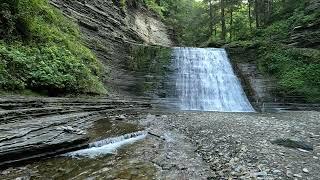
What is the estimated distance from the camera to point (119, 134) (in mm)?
10930

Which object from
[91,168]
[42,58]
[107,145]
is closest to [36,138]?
[91,168]

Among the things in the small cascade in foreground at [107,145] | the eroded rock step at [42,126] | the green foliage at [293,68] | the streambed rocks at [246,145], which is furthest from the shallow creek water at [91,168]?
the green foliage at [293,68]

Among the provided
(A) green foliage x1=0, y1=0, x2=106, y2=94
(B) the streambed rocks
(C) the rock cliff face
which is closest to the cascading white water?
(C) the rock cliff face

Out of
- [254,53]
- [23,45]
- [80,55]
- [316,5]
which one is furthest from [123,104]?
[316,5]

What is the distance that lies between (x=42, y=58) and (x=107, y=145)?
634cm

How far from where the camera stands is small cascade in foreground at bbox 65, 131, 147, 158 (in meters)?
8.93

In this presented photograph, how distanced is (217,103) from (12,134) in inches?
547

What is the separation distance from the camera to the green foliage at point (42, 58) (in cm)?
1243

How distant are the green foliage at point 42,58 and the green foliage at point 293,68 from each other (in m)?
11.6

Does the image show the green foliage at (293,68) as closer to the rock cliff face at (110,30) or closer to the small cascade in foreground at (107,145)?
the rock cliff face at (110,30)

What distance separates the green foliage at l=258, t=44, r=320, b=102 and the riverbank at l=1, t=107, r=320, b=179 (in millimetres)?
8522

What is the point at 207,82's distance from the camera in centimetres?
2225

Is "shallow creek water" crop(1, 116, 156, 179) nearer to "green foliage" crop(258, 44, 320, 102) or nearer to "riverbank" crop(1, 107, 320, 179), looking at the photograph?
"riverbank" crop(1, 107, 320, 179)

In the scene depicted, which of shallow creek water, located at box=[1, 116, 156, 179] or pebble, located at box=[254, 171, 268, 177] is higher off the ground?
pebble, located at box=[254, 171, 268, 177]
